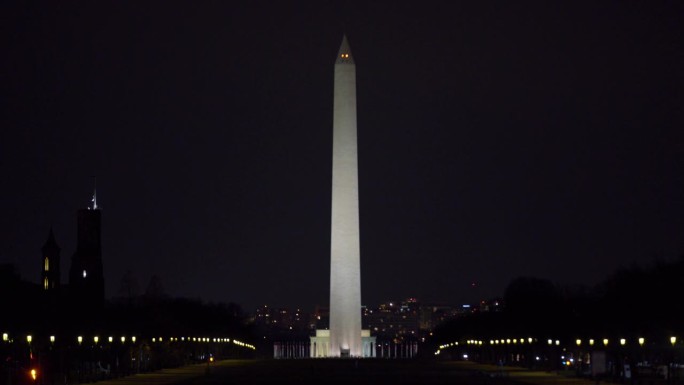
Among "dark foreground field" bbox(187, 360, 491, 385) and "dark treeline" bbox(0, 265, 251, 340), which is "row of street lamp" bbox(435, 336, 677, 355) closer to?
"dark foreground field" bbox(187, 360, 491, 385)

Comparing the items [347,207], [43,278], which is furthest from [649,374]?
[43,278]

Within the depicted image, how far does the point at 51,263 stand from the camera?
166 m

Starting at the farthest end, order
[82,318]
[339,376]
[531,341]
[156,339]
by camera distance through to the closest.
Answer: [531,341], [156,339], [82,318], [339,376]

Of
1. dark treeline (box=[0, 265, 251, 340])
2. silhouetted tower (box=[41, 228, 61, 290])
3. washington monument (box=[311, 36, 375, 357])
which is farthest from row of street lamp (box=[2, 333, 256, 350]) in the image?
silhouetted tower (box=[41, 228, 61, 290])

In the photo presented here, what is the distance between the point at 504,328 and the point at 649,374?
42846mm

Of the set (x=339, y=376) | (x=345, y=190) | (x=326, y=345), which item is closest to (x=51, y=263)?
(x=326, y=345)

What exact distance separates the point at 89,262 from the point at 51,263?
24.6 ft

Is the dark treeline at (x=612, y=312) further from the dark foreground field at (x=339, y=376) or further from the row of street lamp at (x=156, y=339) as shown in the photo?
the row of street lamp at (x=156, y=339)

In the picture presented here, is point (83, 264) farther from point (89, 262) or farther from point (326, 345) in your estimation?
point (326, 345)

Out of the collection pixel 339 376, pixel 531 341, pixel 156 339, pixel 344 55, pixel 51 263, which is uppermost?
pixel 344 55

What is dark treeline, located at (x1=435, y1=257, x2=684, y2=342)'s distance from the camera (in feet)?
214

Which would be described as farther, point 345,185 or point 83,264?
point 83,264

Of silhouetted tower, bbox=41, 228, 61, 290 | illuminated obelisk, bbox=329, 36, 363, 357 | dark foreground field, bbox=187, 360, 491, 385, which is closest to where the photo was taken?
dark foreground field, bbox=187, 360, 491, 385

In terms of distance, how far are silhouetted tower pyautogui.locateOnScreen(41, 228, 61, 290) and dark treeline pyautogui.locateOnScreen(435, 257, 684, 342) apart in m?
56.2
